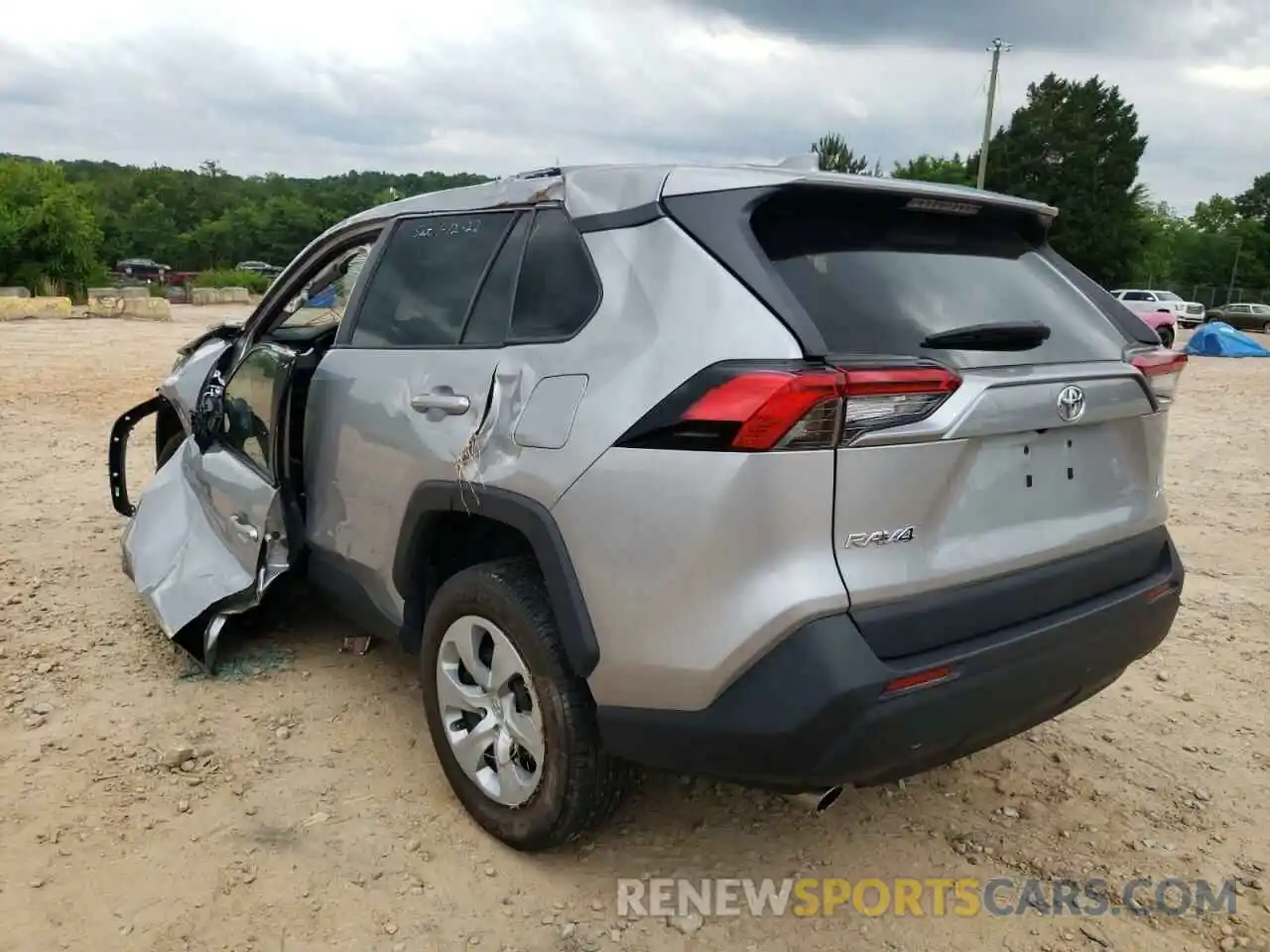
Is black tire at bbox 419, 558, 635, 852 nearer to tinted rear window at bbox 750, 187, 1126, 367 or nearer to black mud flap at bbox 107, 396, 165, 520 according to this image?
tinted rear window at bbox 750, 187, 1126, 367

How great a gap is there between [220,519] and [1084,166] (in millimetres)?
63308

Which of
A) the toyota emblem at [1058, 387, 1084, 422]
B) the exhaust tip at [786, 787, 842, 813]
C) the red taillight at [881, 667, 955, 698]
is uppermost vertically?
the toyota emblem at [1058, 387, 1084, 422]

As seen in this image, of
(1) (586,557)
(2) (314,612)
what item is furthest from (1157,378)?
(2) (314,612)

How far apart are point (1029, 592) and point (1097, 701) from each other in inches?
68.9

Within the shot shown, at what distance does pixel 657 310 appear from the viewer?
224 centimetres

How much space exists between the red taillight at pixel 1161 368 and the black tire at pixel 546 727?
175 cm

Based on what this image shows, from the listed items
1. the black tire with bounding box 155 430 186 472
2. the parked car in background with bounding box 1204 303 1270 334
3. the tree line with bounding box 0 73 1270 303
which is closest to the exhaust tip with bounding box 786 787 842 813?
the black tire with bounding box 155 430 186 472

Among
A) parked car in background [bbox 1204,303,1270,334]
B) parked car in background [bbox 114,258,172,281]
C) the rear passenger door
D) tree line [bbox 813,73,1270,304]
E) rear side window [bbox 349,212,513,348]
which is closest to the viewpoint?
the rear passenger door

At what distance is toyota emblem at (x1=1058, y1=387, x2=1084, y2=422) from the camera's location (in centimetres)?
232

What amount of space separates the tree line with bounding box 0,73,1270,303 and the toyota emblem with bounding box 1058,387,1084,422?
32.8 feet

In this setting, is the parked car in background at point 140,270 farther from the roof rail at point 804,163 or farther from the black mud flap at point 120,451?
the roof rail at point 804,163

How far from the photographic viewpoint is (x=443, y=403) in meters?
2.83

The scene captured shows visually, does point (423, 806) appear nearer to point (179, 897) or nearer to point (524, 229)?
point (179, 897)

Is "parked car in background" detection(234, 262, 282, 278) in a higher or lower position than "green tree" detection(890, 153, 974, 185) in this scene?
lower
